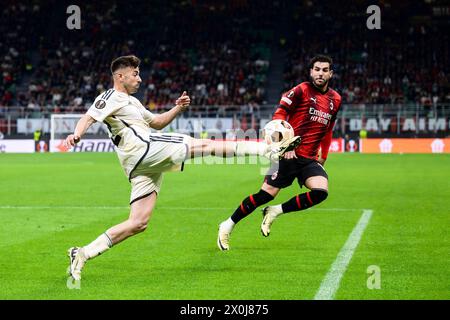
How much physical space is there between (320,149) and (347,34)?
136 ft

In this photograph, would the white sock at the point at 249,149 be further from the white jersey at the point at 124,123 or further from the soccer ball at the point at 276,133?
the white jersey at the point at 124,123

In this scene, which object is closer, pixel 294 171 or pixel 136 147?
pixel 136 147

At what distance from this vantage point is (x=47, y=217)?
48.8 feet

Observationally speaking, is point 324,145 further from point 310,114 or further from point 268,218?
point 268,218

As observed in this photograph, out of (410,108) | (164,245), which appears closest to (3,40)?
(410,108)

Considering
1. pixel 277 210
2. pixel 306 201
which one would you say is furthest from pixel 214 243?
pixel 306 201

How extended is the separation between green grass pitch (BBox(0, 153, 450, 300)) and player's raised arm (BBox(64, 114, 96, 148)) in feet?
4.64

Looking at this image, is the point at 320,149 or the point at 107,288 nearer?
the point at 107,288

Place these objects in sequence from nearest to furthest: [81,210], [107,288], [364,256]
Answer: [107,288]
[364,256]
[81,210]

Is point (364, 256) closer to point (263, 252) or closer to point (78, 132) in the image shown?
point (263, 252)

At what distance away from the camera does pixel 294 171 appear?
1084 cm

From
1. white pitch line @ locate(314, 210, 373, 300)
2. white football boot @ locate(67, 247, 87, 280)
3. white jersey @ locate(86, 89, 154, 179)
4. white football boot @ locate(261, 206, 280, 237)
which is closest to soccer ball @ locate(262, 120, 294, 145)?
white jersey @ locate(86, 89, 154, 179)

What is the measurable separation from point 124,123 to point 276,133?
1612 millimetres

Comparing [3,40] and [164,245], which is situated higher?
[3,40]
